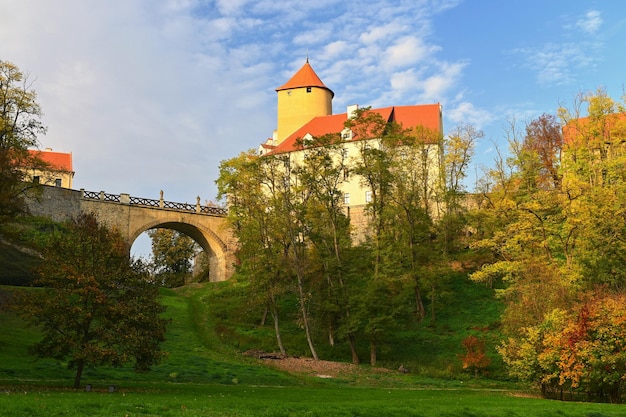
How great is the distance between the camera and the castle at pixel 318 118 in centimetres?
7256

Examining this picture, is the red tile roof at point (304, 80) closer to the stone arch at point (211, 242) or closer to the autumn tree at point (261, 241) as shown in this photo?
the stone arch at point (211, 242)

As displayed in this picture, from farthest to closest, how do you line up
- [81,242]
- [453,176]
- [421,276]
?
[453,176], [421,276], [81,242]

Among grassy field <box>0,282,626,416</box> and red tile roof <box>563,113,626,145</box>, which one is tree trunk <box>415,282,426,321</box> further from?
red tile roof <box>563,113,626,145</box>

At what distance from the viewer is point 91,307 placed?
21359 mm

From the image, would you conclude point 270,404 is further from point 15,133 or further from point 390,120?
point 390,120

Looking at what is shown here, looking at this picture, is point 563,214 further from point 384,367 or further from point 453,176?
point 453,176

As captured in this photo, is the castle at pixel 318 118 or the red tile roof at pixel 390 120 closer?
the castle at pixel 318 118

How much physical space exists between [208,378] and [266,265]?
41.1 feet

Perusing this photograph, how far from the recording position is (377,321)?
125ft

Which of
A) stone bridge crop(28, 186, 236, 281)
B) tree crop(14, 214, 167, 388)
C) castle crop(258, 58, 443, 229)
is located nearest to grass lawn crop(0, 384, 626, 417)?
tree crop(14, 214, 167, 388)

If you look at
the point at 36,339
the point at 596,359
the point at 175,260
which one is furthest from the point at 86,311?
the point at 175,260

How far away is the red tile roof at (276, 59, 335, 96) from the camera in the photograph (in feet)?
271

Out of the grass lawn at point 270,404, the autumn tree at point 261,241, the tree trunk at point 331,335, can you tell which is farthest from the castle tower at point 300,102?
the grass lawn at point 270,404

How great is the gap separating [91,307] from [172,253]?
58.7 metres
